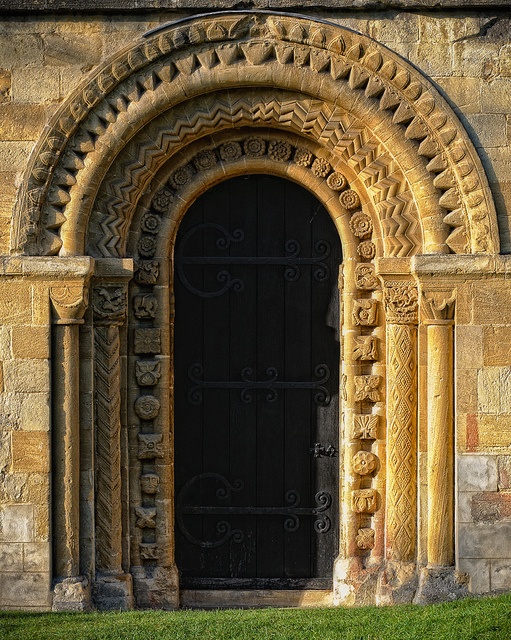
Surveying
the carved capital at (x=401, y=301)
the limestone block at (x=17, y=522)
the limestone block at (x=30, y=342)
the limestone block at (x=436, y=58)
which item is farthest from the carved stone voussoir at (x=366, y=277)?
the limestone block at (x=17, y=522)

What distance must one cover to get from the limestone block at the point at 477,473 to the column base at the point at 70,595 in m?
2.52

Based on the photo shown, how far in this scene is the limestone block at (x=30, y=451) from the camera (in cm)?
768

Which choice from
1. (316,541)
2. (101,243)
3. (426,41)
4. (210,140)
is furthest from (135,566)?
(426,41)

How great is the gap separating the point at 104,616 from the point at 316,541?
1660mm

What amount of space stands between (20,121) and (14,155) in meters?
0.22

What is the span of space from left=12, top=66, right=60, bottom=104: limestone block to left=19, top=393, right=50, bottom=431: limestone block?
1.91 metres

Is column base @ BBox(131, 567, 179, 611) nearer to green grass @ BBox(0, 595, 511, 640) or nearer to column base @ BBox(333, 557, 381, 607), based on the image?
green grass @ BBox(0, 595, 511, 640)

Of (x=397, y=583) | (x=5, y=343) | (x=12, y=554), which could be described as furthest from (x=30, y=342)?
(x=397, y=583)

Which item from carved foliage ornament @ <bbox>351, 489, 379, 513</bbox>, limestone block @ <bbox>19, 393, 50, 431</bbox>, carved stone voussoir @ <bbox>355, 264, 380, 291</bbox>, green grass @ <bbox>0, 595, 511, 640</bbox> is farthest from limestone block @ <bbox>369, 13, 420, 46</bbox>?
green grass @ <bbox>0, 595, 511, 640</bbox>

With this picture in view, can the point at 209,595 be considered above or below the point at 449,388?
below

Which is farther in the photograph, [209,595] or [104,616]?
[209,595]

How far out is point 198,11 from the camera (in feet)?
25.3

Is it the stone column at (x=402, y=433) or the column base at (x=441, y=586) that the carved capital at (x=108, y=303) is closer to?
the stone column at (x=402, y=433)

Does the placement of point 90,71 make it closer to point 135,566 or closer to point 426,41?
point 426,41
